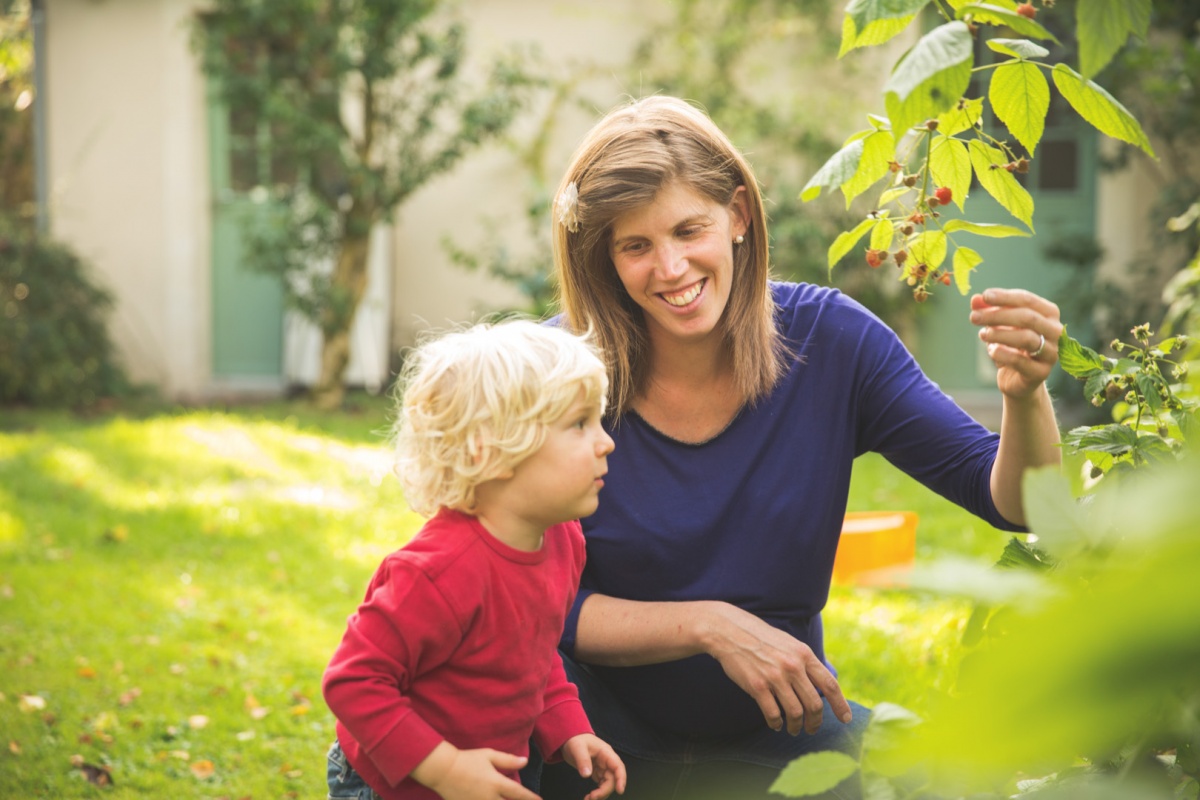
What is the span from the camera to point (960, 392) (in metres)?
7.92

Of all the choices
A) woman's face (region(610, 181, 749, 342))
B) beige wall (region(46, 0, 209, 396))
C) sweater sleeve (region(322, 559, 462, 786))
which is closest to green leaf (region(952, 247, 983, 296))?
woman's face (region(610, 181, 749, 342))

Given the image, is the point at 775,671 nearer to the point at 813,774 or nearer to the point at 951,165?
the point at 951,165

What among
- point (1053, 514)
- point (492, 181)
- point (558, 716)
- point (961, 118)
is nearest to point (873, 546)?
point (558, 716)

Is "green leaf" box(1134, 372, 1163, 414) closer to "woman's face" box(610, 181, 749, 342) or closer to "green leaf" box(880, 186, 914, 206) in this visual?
"green leaf" box(880, 186, 914, 206)

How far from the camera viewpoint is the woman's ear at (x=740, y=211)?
6.49 feet

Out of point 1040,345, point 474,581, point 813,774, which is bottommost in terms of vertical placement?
point 474,581

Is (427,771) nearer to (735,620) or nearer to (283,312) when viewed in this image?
(735,620)

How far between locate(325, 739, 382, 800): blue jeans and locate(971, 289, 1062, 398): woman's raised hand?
105 cm

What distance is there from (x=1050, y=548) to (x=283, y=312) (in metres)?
8.69

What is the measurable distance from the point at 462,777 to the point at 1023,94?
3.36 feet

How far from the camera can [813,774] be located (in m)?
0.73

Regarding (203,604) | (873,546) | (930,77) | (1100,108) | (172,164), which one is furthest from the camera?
(172,164)

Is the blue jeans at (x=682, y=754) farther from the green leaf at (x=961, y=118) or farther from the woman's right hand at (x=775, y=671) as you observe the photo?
the green leaf at (x=961, y=118)

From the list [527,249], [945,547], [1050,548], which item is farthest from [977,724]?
[527,249]
